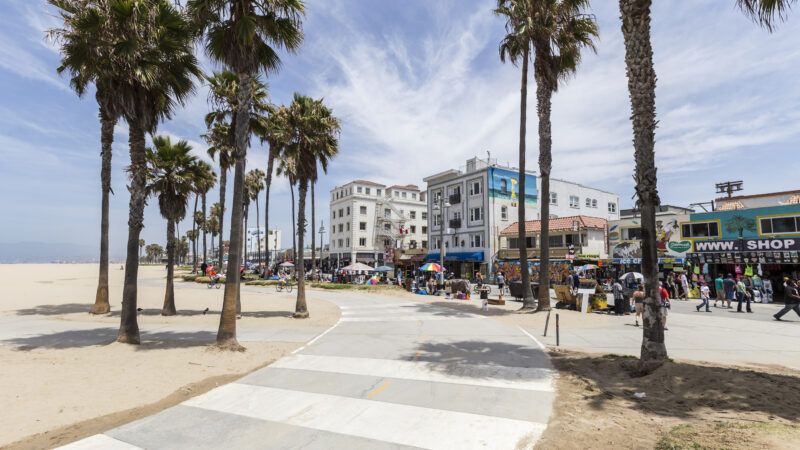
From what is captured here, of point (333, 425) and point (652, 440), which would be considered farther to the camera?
point (333, 425)

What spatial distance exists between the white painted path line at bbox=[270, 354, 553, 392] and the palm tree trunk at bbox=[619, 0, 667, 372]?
2.45m

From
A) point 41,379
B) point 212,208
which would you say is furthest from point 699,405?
point 212,208

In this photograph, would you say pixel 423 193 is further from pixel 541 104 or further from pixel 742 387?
pixel 742 387

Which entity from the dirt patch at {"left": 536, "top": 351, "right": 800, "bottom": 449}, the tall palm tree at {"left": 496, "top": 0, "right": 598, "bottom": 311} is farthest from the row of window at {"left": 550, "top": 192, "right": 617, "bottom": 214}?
the dirt patch at {"left": 536, "top": 351, "right": 800, "bottom": 449}

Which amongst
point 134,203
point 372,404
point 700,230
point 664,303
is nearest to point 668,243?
point 700,230

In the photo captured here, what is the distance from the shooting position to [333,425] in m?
6.01

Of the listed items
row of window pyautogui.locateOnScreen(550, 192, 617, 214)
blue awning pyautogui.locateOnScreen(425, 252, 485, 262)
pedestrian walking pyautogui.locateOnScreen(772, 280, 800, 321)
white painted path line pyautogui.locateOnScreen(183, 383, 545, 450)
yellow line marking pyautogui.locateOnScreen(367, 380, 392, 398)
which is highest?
row of window pyautogui.locateOnScreen(550, 192, 617, 214)

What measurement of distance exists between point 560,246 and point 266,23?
1445 inches

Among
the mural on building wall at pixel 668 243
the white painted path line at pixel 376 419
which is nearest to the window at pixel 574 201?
the mural on building wall at pixel 668 243

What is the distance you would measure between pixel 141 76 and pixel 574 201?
50206 millimetres

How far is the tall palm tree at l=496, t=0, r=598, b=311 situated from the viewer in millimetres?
19109

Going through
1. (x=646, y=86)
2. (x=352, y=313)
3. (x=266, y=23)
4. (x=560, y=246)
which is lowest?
(x=352, y=313)

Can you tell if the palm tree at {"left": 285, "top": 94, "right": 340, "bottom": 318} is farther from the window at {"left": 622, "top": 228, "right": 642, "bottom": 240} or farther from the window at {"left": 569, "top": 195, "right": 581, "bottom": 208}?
the window at {"left": 569, "top": 195, "right": 581, "bottom": 208}

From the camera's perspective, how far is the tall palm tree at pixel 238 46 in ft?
37.4
